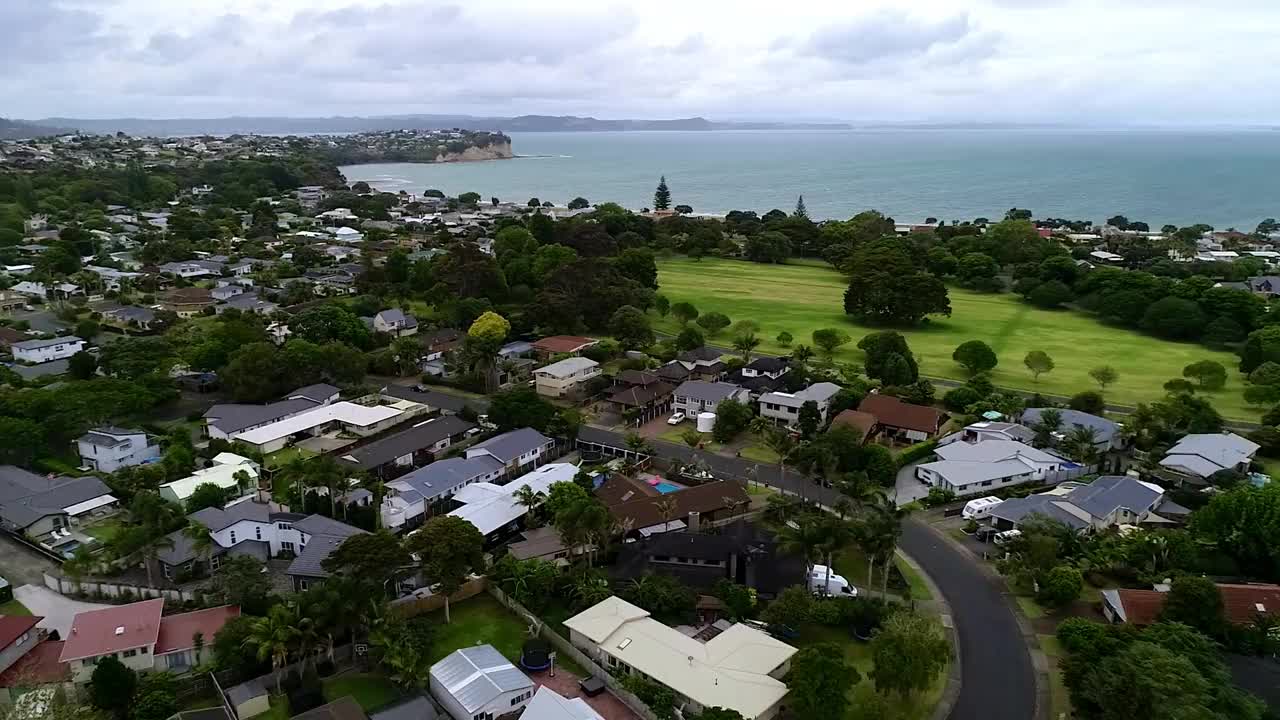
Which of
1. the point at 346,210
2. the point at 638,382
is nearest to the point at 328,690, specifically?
the point at 638,382

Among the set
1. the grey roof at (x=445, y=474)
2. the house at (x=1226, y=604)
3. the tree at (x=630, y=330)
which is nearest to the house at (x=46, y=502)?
the grey roof at (x=445, y=474)

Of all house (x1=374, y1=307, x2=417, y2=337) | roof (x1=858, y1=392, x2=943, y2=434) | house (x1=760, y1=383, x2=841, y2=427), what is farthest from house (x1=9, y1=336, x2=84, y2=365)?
roof (x1=858, y1=392, x2=943, y2=434)

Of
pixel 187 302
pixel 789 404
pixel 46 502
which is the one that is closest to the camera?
pixel 46 502

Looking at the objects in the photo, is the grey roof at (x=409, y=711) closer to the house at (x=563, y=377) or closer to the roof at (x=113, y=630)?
the roof at (x=113, y=630)

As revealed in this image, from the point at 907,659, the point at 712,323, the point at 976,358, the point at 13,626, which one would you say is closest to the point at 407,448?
the point at 13,626

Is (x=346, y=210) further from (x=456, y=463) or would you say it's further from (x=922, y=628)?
(x=922, y=628)

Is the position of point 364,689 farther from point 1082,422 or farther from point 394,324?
point 394,324

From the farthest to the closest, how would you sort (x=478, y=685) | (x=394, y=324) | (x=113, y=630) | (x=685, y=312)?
(x=685, y=312) → (x=394, y=324) → (x=113, y=630) → (x=478, y=685)
